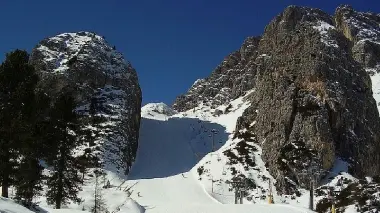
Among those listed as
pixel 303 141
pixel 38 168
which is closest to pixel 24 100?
pixel 38 168

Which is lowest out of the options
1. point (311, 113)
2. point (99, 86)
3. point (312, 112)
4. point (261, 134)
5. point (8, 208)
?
point (8, 208)

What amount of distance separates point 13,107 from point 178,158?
95.2 metres

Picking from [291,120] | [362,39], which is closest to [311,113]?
[291,120]

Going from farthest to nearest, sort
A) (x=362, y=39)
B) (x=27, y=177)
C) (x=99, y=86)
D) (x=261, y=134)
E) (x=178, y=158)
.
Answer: (x=362, y=39) < (x=99, y=86) < (x=178, y=158) < (x=261, y=134) < (x=27, y=177)

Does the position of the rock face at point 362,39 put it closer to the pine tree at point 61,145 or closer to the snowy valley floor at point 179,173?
the snowy valley floor at point 179,173

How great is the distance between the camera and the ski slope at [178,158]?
259 feet

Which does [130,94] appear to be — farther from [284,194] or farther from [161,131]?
[284,194]

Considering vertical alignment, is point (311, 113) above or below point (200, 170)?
above

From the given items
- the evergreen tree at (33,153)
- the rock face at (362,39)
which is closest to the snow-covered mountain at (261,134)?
the rock face at (362,39)

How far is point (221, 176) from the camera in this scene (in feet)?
310

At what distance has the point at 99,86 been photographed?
12356cm

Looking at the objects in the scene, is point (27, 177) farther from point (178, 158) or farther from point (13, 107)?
point (178, 158)

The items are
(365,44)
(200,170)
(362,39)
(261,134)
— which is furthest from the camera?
(362,39)

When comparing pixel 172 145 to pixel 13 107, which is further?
pixel 172 145
